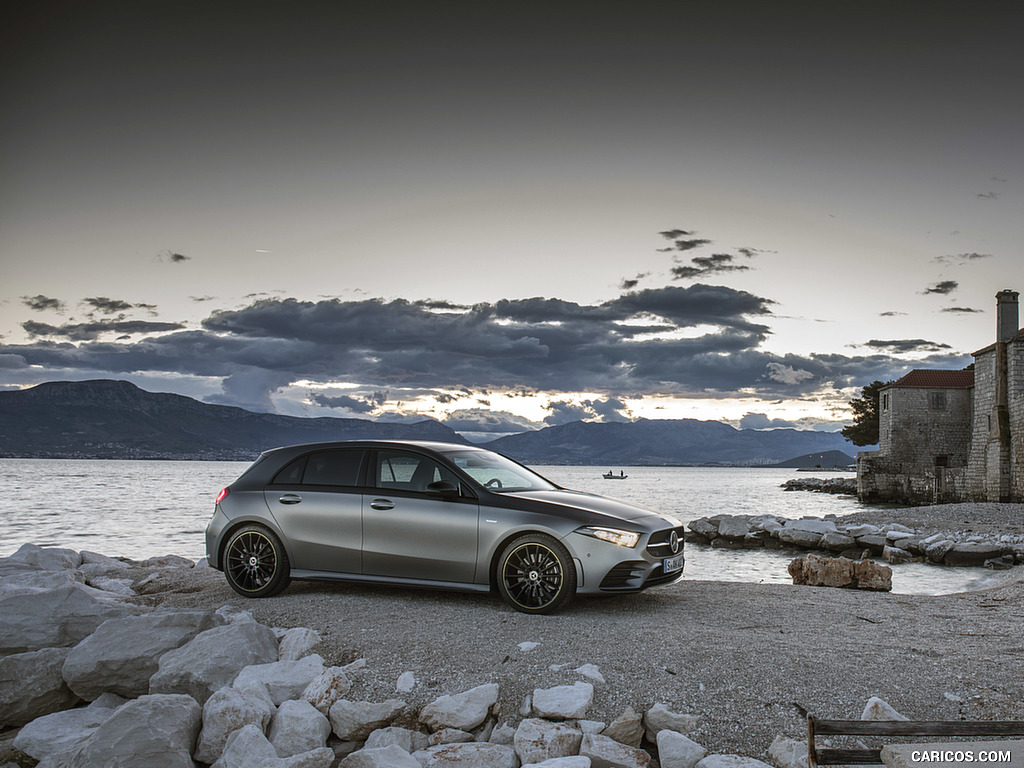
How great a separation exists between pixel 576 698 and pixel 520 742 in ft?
1.75

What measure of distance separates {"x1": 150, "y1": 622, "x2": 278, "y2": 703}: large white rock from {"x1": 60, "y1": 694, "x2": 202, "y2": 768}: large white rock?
59 centimetres

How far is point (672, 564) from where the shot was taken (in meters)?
7.81

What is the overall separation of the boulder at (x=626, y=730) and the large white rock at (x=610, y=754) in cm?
10

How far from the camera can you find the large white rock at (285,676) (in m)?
5.98

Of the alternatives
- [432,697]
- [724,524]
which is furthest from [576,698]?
[724,524]

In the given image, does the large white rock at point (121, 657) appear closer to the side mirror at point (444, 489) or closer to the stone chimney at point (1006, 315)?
the side mirror at point (444, 489)

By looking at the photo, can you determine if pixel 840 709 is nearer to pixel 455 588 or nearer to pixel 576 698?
pixel 576 698

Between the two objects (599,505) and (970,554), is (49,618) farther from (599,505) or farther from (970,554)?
(970,554)

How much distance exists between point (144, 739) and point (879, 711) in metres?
4.92

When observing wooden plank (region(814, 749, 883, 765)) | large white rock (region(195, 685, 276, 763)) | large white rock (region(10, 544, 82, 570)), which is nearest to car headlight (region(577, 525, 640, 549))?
large white rock (region(195, 685, 276, 763))

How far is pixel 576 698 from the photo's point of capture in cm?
536

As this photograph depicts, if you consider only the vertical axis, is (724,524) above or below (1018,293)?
below

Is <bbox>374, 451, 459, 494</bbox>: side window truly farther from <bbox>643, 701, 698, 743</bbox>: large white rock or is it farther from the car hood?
<bbox>643, 701, 698, 743</bbox>: large white rock

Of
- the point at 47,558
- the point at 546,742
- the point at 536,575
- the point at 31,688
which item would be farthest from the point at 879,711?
the point at 47,558
